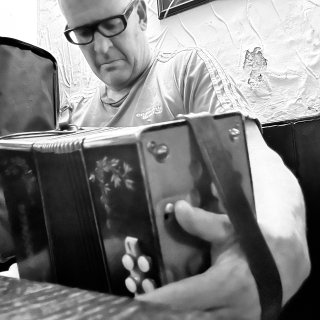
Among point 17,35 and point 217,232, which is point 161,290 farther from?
point 17,35

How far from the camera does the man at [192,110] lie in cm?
49

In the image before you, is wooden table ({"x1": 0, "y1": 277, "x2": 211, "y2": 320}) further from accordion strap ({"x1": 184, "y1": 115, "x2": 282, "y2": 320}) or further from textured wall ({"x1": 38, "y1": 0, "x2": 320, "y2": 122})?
textured wall ({"x1": 38, "y1": 0, "x2": 320, "y2": 122})

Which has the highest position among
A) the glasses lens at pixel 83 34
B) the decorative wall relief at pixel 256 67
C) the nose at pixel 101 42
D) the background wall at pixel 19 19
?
the background wall at pixel 19 19

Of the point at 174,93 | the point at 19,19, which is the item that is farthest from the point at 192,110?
the point at 19,19

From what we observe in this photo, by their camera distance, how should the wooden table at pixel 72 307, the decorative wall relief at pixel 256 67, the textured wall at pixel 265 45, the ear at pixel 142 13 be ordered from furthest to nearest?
the decorative wall relief at pixel 256 67 → the textured wall at pixel 265 45 → the ear at pixel 142 13 → the wooden table at pixel 72 307

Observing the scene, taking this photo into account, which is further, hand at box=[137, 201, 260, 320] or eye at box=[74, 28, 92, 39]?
eye at box=[74, 28, 92, 39]

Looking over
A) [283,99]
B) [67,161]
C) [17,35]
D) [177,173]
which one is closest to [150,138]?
[177,173]

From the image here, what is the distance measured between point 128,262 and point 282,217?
0.24 metres

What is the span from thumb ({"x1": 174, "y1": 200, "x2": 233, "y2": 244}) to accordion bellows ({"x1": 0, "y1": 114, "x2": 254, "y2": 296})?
0.01 metres

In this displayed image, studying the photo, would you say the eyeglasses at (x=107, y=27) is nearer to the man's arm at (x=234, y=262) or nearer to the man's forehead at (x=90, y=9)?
the man's forehead at (x=90, y=9)

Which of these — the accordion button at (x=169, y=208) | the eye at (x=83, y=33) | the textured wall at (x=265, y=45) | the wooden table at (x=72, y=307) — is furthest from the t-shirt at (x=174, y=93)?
the wooden table at (x=72, y=307)

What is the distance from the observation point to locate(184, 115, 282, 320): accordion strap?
498 mm

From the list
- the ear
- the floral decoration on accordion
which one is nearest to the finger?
the floral decoration on accordion

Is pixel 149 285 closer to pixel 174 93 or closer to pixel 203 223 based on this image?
pixel 203 223
